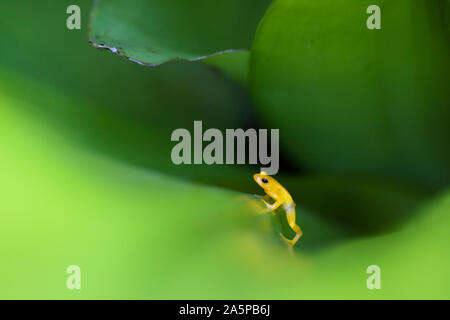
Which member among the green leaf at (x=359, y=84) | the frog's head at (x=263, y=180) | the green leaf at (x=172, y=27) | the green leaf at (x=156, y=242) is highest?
the green leaf at (x=172, y=27)

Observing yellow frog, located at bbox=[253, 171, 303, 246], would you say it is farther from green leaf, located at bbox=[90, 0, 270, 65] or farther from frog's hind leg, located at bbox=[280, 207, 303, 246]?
green leaf, located at bbox=[90, 0, 270, 65]

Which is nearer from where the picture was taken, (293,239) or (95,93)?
(293,239)

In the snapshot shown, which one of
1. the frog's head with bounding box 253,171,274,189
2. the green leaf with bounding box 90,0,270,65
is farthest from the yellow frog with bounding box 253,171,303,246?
the green leaf with bounding box 90,0,270,65

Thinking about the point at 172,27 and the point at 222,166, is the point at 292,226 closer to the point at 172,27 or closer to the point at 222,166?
the point at 222,166

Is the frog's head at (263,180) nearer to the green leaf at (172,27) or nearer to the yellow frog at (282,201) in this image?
the yellow frog at (282,201)

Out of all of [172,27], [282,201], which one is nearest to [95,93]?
[172,27]

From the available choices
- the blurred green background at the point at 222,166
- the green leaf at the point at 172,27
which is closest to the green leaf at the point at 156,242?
the blurred green background at the point at 222,166

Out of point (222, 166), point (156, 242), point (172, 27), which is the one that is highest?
point (172, 27)
